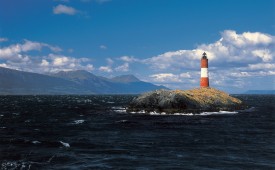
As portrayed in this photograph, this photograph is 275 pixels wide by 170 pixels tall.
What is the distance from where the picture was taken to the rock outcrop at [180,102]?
8656 cm

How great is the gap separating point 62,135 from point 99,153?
553 inches

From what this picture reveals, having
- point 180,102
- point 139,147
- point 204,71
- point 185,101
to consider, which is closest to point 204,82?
point 204,71

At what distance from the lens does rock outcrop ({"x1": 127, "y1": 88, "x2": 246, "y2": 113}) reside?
8656cm

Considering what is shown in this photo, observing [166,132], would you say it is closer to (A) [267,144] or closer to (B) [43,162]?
(A) [267,144]

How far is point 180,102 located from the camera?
3415 inches

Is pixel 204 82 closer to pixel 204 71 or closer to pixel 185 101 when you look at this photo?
pixel 204 71

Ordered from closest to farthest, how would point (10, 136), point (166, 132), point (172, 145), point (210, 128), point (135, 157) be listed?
point (135, 157) < point (172, 145) < point (10, 136) < point (166, 132) < point (210, 128)

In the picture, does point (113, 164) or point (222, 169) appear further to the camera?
point (113, 164)

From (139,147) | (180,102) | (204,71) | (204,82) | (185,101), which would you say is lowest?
(139,147)

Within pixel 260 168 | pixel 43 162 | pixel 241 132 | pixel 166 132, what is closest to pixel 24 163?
Result: pixel 43 162

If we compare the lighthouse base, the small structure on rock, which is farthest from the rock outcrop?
the lighthouse base

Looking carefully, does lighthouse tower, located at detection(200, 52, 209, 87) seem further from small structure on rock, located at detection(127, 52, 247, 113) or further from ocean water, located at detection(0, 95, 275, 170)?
ocean water, located at detection(0, 95, 275, 170)

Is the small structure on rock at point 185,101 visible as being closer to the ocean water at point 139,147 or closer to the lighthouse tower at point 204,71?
the lighthouse tower at point 204,71

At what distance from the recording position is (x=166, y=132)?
49.7 metres
